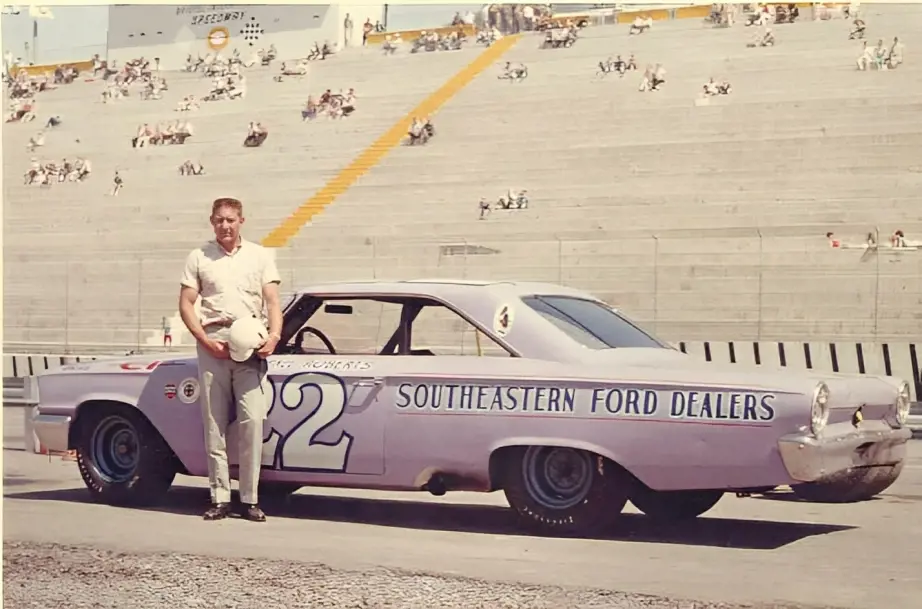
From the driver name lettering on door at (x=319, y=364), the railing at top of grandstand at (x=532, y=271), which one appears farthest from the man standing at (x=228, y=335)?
the railing at top of grandstand at (x=532, y=271)

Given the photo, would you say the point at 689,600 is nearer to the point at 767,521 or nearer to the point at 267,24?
the point at 767,521

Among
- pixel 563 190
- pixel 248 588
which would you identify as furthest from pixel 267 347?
pixel 563 190

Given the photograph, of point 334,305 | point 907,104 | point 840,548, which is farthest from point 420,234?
point 840,548

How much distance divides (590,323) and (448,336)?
2.14 feet

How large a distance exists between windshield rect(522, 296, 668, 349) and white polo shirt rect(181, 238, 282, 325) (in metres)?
1.21

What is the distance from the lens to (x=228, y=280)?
661cm

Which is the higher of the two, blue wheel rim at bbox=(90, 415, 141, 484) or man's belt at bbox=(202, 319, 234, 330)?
man's belt at bbox=(202, 319, 234, 330)

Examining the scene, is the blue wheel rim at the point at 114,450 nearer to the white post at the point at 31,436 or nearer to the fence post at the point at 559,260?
the white post at the point at 31,436

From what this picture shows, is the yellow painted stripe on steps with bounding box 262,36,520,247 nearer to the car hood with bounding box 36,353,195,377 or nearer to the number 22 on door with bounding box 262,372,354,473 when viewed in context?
the car hood with bounding box 36,353,195,377

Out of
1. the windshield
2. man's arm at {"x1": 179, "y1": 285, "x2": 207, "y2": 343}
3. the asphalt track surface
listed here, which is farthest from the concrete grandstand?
the asphalt track surface

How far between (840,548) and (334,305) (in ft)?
8.40

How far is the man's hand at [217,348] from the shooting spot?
657cm

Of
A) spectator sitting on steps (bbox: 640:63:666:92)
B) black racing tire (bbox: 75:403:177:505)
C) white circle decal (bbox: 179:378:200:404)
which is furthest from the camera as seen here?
spectator sitting on steps (bbox: 640:63:666:92)

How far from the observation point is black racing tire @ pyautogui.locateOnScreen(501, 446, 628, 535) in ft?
20.2
